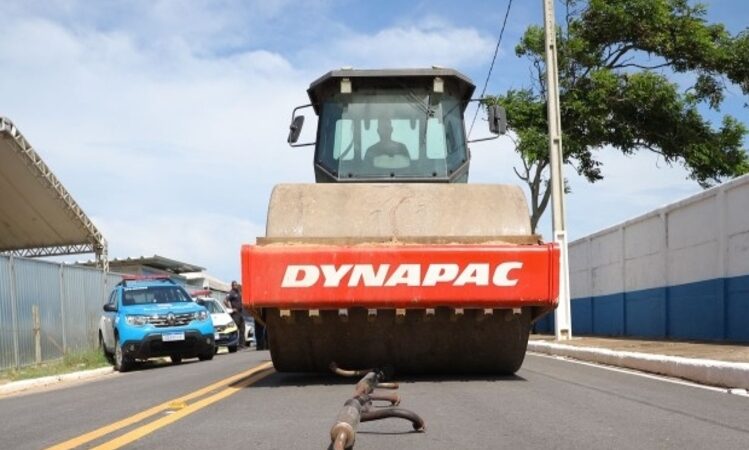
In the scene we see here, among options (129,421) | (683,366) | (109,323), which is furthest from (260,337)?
(129,421)

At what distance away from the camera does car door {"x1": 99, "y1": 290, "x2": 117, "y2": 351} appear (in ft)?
57.9

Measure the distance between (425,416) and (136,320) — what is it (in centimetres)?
1162

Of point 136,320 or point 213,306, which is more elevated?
point 136,320

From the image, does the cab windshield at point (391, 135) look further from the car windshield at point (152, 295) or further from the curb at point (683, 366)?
the car windshield at point (152, 295)

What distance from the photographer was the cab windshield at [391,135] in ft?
32.7

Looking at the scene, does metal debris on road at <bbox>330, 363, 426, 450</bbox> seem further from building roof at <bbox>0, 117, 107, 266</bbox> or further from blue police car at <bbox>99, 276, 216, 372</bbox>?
building roof at <bbox>0, 117, 107, 266</bbox>

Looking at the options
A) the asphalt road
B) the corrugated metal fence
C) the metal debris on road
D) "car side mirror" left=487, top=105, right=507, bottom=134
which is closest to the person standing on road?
the corrugated metal fence

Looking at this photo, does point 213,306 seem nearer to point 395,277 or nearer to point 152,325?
point 152,325

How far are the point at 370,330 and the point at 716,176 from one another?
64.2 feet

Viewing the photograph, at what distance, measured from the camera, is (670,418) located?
6449mm

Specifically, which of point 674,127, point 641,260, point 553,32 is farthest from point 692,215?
point 674,127

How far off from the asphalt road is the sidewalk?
0.47 m

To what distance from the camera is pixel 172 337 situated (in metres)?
17.1

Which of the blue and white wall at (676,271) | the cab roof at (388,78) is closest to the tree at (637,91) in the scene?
the blue and white wall at (676,271)
